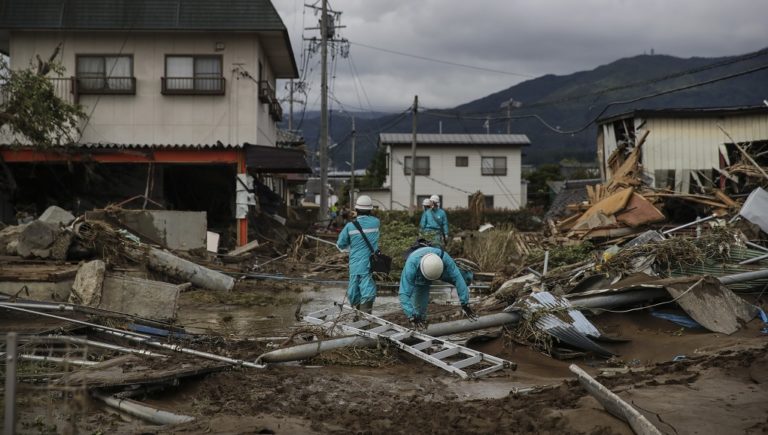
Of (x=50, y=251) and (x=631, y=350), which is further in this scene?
(x=50, y=251)

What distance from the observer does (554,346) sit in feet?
28.1

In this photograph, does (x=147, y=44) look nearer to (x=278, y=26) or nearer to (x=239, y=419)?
(x=278, y=26)

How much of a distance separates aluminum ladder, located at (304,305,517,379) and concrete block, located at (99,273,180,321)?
1.88 metres

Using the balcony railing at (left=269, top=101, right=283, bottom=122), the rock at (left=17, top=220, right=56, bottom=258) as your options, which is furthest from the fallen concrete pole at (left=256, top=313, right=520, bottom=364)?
the balcony railing at (left=269, top=101, right=283, bottom=122)

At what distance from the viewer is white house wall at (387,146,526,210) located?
47.2 m

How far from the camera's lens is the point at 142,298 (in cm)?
973

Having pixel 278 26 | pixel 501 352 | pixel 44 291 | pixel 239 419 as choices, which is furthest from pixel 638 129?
pixel 239 419

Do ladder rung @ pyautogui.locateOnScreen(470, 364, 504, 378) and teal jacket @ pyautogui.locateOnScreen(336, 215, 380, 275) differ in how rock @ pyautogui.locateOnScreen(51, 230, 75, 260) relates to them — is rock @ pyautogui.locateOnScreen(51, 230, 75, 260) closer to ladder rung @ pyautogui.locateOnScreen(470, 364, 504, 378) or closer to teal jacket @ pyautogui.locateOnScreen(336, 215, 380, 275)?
teal jacket @ pyautogui.locateOnScreen(336, 215, 380, 275)

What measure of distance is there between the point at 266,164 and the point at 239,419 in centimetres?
1496

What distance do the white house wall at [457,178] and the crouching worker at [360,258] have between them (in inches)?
1467

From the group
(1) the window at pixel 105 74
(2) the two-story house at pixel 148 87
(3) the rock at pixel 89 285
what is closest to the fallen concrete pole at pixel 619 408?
(3) the rock at pixel 89 285

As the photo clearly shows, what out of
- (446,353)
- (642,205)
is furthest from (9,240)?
(642,205)

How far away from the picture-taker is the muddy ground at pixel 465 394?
5277mm

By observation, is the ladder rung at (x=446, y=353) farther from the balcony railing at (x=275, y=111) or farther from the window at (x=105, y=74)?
the balcony railing at (x=275, y=111)
